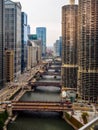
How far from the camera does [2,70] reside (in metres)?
59.7

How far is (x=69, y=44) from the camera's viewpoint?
217ft

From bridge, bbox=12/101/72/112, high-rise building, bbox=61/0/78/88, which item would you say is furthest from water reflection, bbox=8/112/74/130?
high-rise building, bbox=61/0/78/88

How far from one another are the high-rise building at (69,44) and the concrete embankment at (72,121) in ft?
85.0

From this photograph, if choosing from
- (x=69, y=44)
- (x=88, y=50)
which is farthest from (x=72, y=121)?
(x=69, y=44)

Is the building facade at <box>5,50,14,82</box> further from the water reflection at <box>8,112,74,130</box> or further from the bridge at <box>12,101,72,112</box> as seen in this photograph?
the water reflection at <box>8,112,74,130</box>

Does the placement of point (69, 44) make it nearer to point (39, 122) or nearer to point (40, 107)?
point (40, 107)

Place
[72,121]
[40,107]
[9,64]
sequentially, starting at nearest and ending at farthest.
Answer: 1. [72,121]
2. [40,107]
3. [9,64]

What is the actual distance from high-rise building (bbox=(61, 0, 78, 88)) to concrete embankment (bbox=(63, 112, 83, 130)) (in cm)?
2591

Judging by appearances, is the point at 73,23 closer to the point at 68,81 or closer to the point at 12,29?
the point at 68,81

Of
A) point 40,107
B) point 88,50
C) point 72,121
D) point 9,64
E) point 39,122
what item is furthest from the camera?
point 9,64

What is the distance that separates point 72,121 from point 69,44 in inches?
1306

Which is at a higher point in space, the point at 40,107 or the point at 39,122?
the point at 40,107

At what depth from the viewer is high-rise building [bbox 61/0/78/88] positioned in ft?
212

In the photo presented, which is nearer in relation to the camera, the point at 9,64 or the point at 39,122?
the point at 39,122
